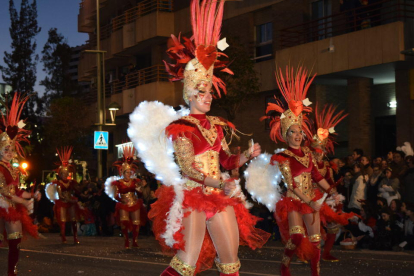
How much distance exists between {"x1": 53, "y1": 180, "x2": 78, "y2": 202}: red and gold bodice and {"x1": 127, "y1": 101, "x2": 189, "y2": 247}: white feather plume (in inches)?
469

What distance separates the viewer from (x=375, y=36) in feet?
62.2

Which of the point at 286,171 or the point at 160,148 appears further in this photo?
the point at 286,171

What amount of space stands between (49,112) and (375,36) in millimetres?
26901

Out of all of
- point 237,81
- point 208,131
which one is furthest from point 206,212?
point 237,81

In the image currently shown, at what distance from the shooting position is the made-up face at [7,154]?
1020 centimetres

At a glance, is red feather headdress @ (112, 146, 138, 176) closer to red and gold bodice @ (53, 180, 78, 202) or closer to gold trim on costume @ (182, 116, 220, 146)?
red and gold bodice @ (53, 180, 78, 202)

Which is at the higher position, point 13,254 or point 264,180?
point 264,180

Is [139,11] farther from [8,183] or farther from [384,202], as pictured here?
[8,183]

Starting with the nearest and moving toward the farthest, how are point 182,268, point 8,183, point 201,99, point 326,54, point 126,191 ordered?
point 182,268 → point 201,99 → point 8,183 → point 126,191 → point 326,54

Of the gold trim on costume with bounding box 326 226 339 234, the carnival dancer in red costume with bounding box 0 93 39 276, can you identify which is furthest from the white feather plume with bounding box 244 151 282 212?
the carnival dancer in red costume with bounding box 0 93 39 276

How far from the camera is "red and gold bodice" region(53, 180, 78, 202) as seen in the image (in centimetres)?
1862

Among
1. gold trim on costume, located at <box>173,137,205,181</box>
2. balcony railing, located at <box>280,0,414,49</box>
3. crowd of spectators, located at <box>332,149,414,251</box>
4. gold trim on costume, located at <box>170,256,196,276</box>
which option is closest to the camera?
gold trim on costume, located at <box>170,256,196,276</box>

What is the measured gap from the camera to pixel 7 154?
403 inches

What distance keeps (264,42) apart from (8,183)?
1739 centimetres
